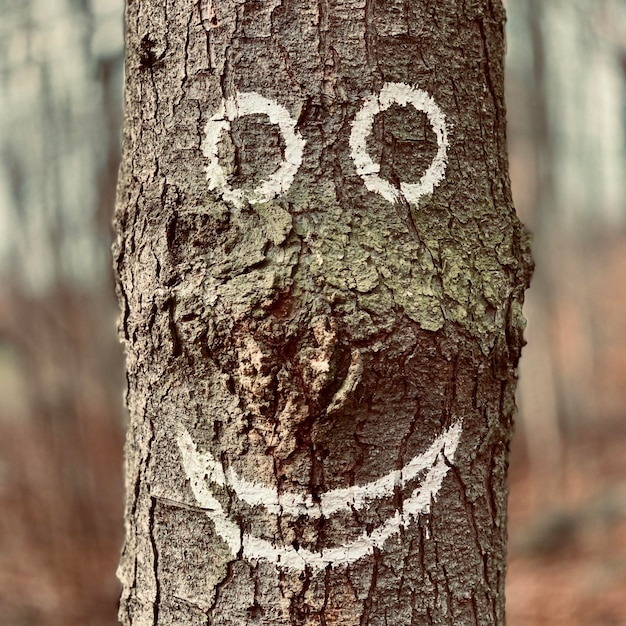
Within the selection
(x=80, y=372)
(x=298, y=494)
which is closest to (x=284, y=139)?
(x=298, y=494)

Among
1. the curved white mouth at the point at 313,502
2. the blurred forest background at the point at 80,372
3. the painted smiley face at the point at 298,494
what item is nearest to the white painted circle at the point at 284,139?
the painted smiley face at the point at 298,494

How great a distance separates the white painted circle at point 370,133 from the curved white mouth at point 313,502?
26 centimetres

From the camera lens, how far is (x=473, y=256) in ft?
2.47

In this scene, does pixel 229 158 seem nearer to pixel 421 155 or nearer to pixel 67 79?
pixel 421 155

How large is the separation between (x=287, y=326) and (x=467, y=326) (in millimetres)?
195

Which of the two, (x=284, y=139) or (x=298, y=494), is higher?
(x=284, y=139)

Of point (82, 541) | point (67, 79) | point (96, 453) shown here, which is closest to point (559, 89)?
point (67, 79)

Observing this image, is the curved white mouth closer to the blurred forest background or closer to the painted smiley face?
the painted smiley face

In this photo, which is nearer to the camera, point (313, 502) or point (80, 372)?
point (313, 502)

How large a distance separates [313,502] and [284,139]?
0.38m

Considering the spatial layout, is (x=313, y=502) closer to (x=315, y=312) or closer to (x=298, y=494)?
(x=298, y=494)

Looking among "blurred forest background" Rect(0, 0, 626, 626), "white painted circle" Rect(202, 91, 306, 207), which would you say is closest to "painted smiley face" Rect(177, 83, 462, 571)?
"white painted circle" Rect(202, 91, 306, 207)

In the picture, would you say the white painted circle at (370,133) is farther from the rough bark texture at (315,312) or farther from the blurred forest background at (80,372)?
the blurred forest background at (80,372)

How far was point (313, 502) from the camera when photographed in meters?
0.71
